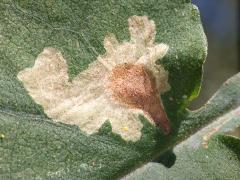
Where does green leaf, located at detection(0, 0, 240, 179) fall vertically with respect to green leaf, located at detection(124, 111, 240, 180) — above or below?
above

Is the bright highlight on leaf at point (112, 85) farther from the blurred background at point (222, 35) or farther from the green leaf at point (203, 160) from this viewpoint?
the blurred background at point (222, 35)

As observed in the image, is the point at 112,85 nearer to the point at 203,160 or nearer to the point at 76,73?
the point at 76,73

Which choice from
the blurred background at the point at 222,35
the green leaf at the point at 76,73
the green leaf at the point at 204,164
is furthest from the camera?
the blurred background at the point at 222,35

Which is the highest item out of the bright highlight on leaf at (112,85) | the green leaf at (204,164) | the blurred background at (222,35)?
the bright highlight on leaf at (112,85)

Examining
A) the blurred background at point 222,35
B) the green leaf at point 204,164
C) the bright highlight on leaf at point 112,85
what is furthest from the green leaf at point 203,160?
the blurred background at point 222,35

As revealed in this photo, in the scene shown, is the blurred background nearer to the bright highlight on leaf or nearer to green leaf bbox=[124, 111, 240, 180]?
green leaf bbox=[124, 111, 240, 180]

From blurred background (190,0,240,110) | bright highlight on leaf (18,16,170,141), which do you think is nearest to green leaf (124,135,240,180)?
bright highlight on leaf (18,16,170,141)

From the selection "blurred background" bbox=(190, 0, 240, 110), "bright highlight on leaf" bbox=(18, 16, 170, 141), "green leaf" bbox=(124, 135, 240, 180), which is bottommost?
"blurred background" bbox=(190, 0, 240, 110)

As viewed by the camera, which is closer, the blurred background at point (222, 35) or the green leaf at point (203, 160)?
the green leaf at point (203, 160)
